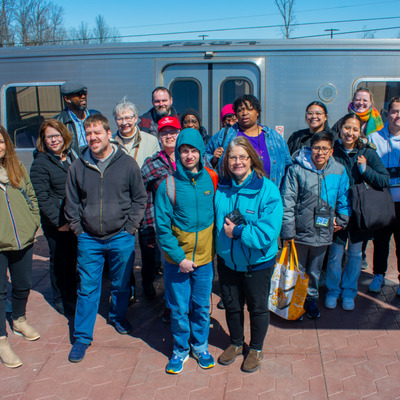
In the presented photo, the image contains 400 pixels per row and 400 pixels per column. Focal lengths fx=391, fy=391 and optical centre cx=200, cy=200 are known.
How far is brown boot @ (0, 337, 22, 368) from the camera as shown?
3281 mm

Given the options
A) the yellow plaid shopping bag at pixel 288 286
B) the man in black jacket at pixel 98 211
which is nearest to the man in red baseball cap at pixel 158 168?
the man in black jacket at pixel 98 211

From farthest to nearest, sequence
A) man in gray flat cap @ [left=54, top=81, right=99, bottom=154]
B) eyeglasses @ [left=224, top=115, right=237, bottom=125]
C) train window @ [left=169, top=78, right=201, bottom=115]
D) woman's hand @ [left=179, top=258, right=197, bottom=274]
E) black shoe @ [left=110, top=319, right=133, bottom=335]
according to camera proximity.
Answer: train window @ [left=169, top=78, right=201, bottom=115] < eyeglasses @ [left=224, top=115, right=237, bottom=125] < man in gray flat cap @ [left=54, top=81, right=99, bottom=154] < black shoe @ [left=110, top=319, right=133, bottom=335] < woman's hand @ [left=179, top=258, right=197, bottom=274]

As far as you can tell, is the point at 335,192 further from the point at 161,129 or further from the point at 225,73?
the point at 225,73

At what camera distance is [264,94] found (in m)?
5.76

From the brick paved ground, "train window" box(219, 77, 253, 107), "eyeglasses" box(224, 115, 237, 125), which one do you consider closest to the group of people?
the brick paved ground

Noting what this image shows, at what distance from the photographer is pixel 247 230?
111 inches

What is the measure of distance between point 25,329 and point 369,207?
347 centimetres

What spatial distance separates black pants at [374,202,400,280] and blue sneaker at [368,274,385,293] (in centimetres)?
5

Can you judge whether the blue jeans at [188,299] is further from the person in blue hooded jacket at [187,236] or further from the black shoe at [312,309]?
the black shoe at [312,309]

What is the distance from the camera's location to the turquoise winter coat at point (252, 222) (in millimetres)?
2826

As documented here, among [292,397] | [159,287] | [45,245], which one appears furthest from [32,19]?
[292,397]

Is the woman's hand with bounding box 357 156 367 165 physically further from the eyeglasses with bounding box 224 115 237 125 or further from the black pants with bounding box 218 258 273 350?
the eyeglasses with bounding box 224 115 237 125

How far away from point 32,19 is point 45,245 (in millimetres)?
33537

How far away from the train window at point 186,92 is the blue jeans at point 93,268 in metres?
3.08
